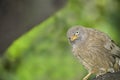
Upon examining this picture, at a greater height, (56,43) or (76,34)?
(56,43)

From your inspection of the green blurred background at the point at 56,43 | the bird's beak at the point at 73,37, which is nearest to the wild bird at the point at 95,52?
the bird's beak at the point at 73,37

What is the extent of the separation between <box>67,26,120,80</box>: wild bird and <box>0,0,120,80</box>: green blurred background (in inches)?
94.1

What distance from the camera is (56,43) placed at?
6.54 meters

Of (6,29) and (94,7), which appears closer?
(6,29)

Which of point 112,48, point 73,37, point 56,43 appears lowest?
point 112,48

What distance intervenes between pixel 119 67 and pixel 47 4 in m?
1.17

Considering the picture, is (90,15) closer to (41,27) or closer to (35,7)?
(41,27)

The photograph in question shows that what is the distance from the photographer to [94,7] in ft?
20.7

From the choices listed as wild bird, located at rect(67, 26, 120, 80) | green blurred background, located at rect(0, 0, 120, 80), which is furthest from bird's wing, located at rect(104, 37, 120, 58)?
green blurred background, located at rect(0, 0, 120, 80)

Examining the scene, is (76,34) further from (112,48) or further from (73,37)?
(112,48)

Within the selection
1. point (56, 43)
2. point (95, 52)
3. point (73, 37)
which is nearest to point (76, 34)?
point (73, 37)

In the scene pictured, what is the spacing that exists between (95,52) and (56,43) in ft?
10.7

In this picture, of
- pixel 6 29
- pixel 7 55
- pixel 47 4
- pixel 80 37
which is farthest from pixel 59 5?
pixel 7 55

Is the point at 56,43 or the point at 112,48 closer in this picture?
the point at 112,48
